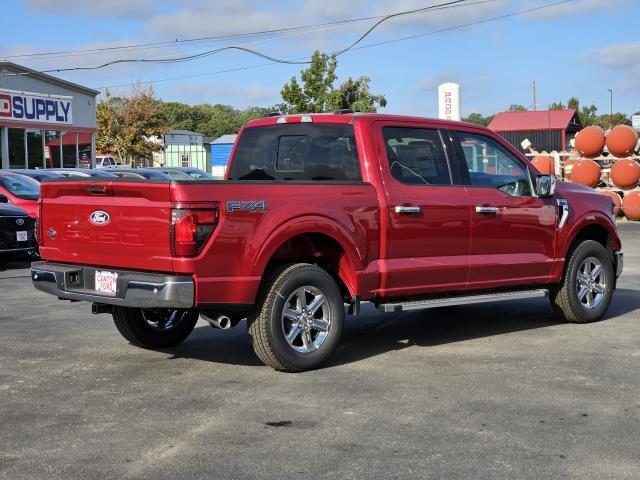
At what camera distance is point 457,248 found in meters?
7.55

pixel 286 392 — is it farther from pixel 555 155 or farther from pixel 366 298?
pixel 555 155

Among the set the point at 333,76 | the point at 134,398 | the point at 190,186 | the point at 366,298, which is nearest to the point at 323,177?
the point at 366,298

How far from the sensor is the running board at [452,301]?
7.09 metres

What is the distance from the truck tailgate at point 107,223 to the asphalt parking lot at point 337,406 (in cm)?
89

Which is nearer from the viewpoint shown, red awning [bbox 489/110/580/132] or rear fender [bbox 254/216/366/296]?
rear fender [bbox 254/216/366/296]

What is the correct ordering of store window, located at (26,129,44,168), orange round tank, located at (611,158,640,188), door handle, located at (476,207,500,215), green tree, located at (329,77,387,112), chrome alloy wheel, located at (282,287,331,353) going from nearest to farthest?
1. chrome alloy wheel, located at (282,287,331,353)
2. door handle, located at (476,207,500,215)
3. orange round tank, located at (611,158,640,188)
4. store window, located at (26,129,44,168)
5. green tree, located at (329,77,387,112)

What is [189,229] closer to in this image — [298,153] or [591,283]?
[298,153]

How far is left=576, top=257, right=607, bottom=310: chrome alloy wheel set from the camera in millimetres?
8828

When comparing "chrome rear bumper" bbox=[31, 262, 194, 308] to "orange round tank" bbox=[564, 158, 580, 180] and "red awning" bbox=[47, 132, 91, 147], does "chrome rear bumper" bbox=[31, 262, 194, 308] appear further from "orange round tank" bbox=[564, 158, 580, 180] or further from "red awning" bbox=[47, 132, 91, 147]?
"red awning" bbox=[47, 132, 91, 147]

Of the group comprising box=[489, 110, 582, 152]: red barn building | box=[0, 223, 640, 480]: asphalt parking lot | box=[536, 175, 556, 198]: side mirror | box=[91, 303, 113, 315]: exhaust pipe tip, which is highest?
box=[489, 110, 582, 152]: red barn building

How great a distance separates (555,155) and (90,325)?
899 inches

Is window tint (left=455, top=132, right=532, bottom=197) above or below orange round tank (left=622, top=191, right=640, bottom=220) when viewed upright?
above

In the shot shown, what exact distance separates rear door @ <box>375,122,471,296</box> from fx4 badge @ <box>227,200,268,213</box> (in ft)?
4.01

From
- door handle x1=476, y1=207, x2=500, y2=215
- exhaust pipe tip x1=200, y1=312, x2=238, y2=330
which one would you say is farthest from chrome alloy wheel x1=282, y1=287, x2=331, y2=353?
door handle x1=476, y1=207, x2=500, y2=215
